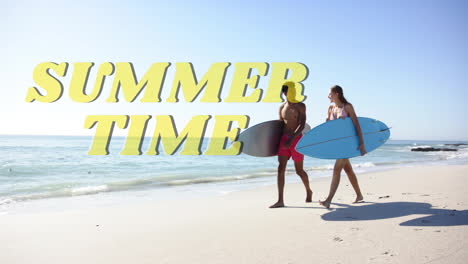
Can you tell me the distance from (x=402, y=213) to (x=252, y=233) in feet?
5.78

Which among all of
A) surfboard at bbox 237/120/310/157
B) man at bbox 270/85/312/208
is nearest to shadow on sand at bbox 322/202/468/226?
man at bbox 270/85/312/208

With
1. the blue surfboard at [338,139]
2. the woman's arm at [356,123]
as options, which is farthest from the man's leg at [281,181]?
Answer: the woman's arm at [356,123]

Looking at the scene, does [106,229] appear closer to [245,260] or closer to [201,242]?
[201,242]

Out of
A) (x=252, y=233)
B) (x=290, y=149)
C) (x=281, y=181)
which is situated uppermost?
(x=290, y=149)

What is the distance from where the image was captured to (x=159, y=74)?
386 inches

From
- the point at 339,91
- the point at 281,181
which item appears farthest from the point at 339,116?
the point at 281,181

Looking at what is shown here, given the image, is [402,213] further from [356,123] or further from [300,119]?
[300,119]

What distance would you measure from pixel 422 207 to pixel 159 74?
25.0 ft

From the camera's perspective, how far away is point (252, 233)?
3.24m

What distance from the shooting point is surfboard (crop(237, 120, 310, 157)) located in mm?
5102

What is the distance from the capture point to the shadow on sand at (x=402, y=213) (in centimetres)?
329

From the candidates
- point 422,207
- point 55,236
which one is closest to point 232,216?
point 55,236

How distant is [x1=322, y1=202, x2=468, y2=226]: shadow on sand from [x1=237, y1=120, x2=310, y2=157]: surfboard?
129 cm

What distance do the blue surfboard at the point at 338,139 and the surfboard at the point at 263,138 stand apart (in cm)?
51
